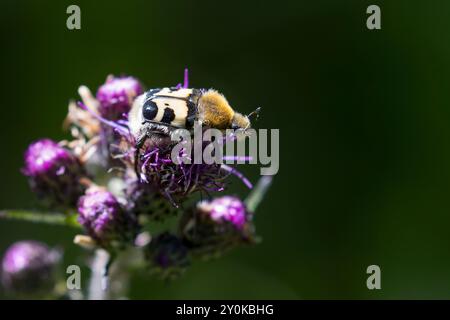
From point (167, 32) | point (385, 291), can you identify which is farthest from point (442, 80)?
point (167, 32)

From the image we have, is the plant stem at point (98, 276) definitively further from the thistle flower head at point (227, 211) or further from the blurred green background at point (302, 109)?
the blurred green background at point (302, 109)

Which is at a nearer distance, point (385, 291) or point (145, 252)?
point (145, 252)

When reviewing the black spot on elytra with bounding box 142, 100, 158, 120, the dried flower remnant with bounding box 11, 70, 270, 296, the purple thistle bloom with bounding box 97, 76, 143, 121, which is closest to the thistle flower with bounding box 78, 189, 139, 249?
the dried flower remnant with bounding box 11, 70, 270, 296

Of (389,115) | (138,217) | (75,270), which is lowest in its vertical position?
(75,270)

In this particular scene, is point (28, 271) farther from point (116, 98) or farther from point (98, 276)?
point (116, 98)

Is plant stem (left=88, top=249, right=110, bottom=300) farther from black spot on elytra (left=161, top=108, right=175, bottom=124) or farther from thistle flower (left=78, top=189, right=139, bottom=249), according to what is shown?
black spot on elytra (left=161, top=108, right=175, bottom=124)

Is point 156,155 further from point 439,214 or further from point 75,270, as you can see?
point 439,214
